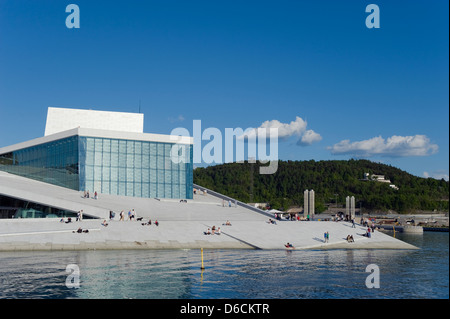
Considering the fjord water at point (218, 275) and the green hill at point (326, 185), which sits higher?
the green hill at point (326, 185)

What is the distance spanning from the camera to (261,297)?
2111cm

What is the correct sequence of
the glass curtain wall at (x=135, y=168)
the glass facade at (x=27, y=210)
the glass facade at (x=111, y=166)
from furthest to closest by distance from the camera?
the glass curtain wall at (x=135, y=168) < the glass facade at (x=111, y=166) < the glass facade at (x=27, y=210)

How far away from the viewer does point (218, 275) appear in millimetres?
26781

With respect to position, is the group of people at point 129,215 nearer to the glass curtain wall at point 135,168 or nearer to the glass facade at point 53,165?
the glass curtain wall at point 135,168

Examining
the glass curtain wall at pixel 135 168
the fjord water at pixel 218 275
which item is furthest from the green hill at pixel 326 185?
the fjord water at pixel 218 275

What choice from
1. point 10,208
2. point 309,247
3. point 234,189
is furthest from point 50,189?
point 234,189

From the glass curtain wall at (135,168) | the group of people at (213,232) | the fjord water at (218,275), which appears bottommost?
the fjord water at (218,275)

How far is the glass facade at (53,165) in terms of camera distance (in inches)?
2376

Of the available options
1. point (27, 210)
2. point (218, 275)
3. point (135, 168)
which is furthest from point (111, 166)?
point (218, 275)

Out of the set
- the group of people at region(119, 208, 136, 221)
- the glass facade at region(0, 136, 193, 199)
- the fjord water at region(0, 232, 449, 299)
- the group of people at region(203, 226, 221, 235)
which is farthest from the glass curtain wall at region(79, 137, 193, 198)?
the fjord water at region(0, 232, 449, 299)

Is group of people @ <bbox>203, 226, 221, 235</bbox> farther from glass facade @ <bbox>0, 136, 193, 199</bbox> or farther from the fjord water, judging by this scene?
glass facade @ <bbox>0, 136, 193, 199</bbox>

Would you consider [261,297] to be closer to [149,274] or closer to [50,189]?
[149,274]

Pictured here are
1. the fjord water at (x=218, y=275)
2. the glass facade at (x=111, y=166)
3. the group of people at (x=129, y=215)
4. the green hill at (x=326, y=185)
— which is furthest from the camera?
the green hill at (x=326, y=185)

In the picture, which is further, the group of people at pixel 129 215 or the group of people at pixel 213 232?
the group of people at pixel 129 215
